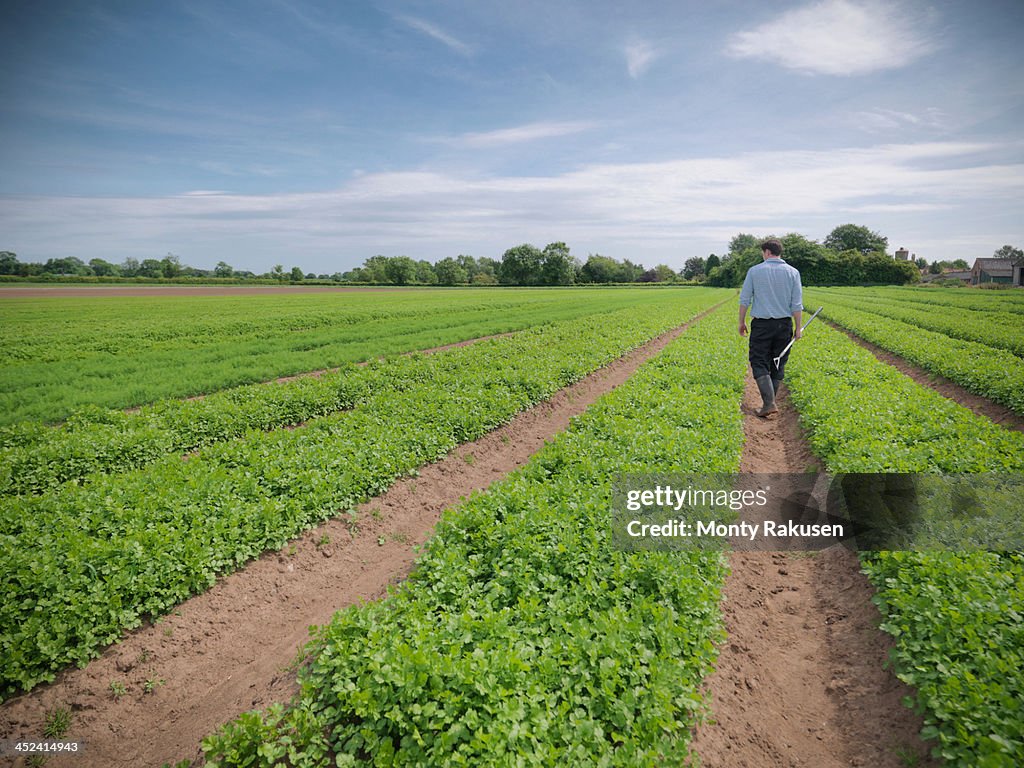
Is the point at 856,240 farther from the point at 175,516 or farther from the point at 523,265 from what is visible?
the point at 175,516

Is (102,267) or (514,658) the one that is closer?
(514,658)

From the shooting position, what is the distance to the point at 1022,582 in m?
4.12

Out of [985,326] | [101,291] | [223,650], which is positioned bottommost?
[223,650]

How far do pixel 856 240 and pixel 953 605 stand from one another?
179m

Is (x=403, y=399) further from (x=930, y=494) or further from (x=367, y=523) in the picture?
(x=930, y=494)

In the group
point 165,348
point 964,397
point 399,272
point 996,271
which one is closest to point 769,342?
point 964,397

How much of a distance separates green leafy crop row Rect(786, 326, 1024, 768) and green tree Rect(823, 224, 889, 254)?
162 meters

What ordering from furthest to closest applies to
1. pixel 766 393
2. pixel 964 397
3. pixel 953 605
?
1. pixel 964 397
2. pixel 766 393
3. pixel 953 605

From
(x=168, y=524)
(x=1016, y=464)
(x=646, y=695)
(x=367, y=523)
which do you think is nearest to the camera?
(x=646, y=695)

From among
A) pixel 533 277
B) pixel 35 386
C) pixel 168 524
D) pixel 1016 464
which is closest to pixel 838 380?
pixel 1016 464

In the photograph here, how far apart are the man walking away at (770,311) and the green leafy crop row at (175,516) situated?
636 centimetres

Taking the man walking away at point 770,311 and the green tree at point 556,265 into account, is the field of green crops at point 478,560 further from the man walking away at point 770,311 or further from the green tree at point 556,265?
the green tree at point 556,265

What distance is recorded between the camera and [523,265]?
131375 mm

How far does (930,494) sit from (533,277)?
130469 millimetres
